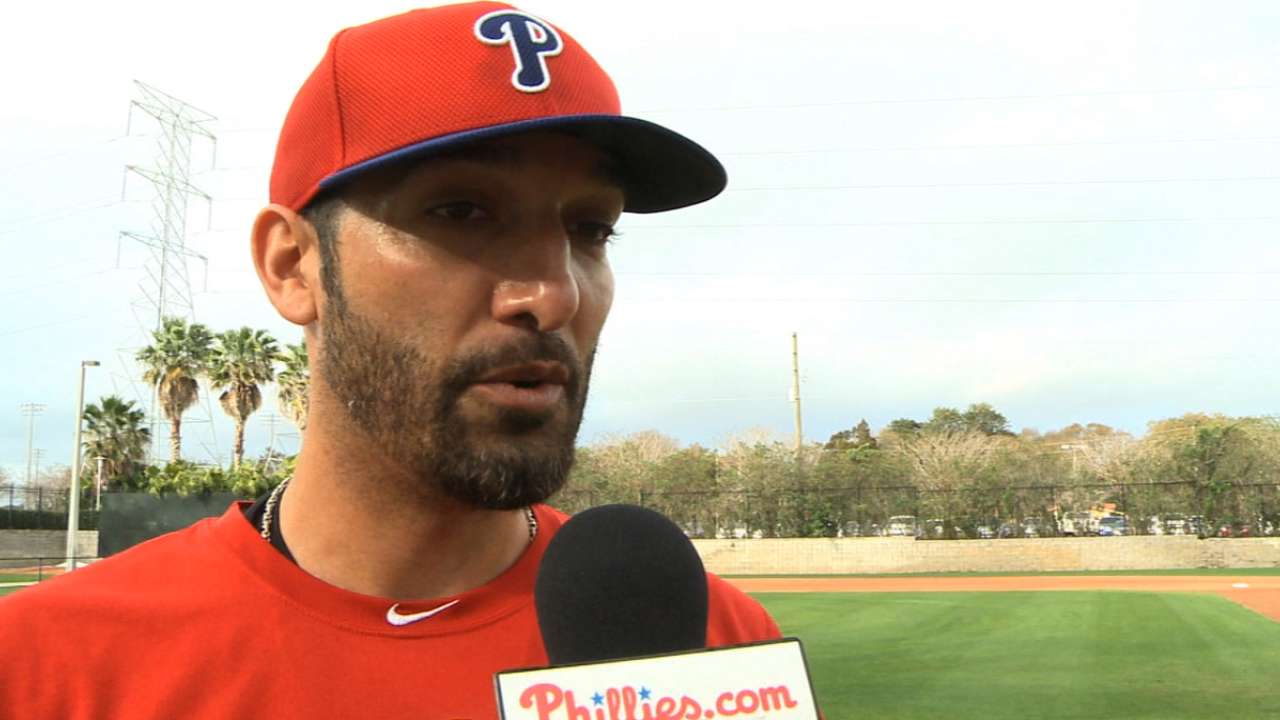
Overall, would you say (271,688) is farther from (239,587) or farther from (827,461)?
(827,461)

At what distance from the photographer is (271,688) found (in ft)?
4.92

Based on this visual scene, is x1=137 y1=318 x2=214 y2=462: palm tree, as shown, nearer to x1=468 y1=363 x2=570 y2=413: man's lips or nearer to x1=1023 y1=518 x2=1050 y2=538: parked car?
x1=1023 y1=518 x2=1050 y2=538: parked car

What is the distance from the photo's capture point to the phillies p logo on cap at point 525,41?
154 cm

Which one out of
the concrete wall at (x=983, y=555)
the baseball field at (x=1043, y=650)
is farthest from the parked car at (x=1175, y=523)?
the baseball field at (x=1043, y=650)

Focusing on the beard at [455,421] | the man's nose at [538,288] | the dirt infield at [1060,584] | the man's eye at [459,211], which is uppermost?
the man's eye at [459,211]

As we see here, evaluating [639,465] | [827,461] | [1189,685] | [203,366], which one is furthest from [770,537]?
[1189,685]

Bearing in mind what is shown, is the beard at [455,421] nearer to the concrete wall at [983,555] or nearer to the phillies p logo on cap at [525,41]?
the phillies p logo on cap at [525,41]

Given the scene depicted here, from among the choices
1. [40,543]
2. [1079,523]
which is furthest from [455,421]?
[40,543]

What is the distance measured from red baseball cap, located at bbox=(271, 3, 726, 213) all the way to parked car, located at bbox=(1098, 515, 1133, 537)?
1542 inches

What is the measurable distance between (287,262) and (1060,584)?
28.3m

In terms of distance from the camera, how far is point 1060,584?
26953 mm

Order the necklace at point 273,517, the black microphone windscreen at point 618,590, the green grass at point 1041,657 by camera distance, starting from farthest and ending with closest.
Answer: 1. the green grass at point 1041,657
2. the necklace at point 273,517
3. the black microphone windscreen at point 618,590

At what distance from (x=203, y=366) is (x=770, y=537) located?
23226 mm

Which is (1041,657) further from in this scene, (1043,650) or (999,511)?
(999,511)
